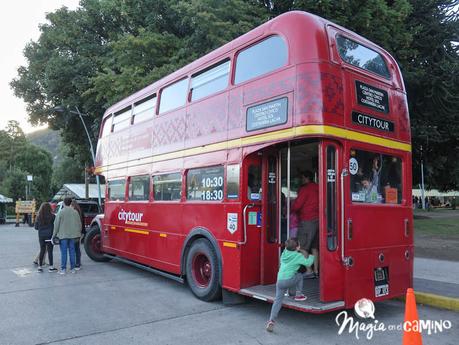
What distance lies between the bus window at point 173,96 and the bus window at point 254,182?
2.42m

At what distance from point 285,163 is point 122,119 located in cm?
554

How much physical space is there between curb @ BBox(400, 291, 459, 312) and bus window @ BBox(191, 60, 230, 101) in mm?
4787

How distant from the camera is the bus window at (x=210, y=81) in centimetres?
756

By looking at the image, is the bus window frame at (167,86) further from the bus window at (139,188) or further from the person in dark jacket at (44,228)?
the person in dark jacket at (44,228)

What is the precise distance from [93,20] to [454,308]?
21.5 m

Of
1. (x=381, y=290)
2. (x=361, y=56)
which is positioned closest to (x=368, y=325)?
(x=381, y=290)

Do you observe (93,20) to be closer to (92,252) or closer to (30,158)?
(92,252)

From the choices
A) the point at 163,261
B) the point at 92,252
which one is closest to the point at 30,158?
the point at 92,252

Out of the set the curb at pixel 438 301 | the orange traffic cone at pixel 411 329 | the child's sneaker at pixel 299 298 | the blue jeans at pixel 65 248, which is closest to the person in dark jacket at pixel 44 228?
the blue jeans at pixel 65 248

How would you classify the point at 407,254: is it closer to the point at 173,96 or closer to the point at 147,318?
the point at 147,318

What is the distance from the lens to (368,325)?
20.3 feet

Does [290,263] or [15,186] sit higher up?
[15,186]

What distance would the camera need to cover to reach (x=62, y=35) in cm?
2373

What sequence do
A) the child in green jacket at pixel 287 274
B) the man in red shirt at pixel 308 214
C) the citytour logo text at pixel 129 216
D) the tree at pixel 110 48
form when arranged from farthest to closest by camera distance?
the tree at pixel 110 48 → the citytour logo text at pixel 129 216 → the man in red shirt at pixel 308 214 → the child in green jacket at pixel 287 274
